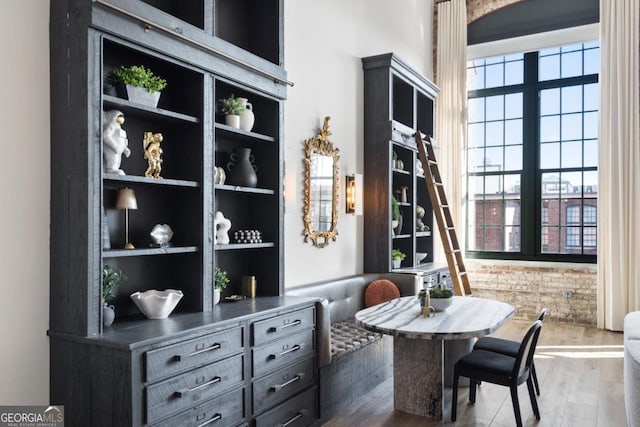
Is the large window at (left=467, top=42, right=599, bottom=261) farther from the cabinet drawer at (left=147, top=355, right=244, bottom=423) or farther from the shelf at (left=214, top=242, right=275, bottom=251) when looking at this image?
the cabinet drawer at (left=147, top=355, right=244, bottom=423)

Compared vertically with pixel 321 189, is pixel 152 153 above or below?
above

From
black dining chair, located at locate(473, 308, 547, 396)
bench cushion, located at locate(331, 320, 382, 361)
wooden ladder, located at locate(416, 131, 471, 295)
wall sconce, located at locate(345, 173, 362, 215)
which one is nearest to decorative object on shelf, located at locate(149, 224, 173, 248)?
bench cushion, located at locate(331, 320, 382, 361)

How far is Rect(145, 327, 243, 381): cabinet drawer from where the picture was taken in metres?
2.44

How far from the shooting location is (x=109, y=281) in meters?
2.77

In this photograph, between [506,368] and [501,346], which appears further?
[501,346]

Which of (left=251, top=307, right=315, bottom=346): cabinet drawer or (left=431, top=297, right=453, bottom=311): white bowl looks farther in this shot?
(left=431, top=297, right=453, bottom=311): white bowl

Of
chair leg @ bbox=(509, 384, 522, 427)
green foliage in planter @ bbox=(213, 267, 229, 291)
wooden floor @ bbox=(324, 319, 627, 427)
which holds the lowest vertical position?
wooden floor @ bbox=(324, 319, 627, 427)

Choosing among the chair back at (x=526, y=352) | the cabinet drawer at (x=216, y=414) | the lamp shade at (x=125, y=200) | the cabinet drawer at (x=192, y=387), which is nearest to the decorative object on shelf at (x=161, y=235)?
the lamp shade at (x=125, y=200)

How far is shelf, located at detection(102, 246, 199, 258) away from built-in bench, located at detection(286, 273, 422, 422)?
1.12m

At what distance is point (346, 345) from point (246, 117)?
1.93 m

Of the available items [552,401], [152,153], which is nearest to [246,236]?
[152,153]

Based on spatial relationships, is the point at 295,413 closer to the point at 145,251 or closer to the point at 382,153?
the point at 145,251

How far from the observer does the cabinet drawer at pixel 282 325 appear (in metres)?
3.14

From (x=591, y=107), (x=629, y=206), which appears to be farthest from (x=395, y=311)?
(x=591, y=107)
